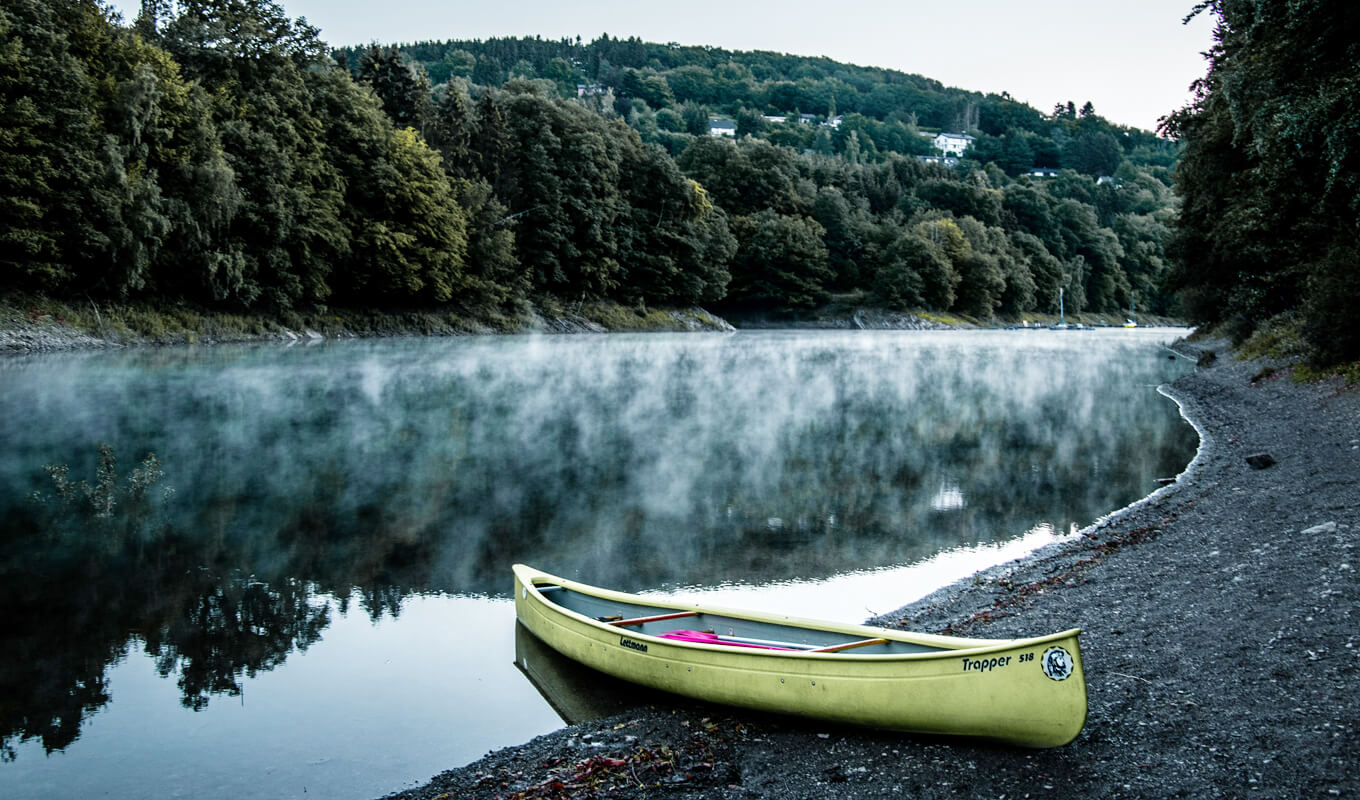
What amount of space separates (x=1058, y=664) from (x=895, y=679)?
111cm

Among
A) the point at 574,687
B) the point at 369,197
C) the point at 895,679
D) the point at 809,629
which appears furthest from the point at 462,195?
the point at 895,679

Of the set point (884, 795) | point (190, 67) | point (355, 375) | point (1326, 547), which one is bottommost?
point (355, 375)

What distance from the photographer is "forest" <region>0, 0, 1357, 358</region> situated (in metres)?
32.4

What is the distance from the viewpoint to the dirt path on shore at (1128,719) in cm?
624

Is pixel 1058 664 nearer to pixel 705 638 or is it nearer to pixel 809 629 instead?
pixel 809 629

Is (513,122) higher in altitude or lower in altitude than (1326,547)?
higher

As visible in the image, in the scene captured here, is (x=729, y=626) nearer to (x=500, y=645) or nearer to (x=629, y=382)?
(x=500, y=645)

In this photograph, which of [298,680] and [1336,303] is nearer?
[298,680]

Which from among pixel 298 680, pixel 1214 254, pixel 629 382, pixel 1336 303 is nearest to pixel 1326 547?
pixel 298 680

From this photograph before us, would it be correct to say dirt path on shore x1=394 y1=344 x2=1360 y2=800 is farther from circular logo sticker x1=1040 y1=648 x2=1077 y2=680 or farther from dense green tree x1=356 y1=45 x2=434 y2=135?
dense green tree x1=356 y1=45 x2=434 y2=135

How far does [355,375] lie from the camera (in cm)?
4056

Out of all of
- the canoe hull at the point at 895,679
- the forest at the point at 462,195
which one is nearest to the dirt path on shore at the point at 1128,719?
the canoe hull at the point at 895,679

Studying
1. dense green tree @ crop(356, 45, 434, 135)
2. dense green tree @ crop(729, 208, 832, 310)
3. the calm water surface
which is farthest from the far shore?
dense green tree @ crop(356, 45, 434, 135)

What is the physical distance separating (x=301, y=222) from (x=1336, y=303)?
58.4 metres
